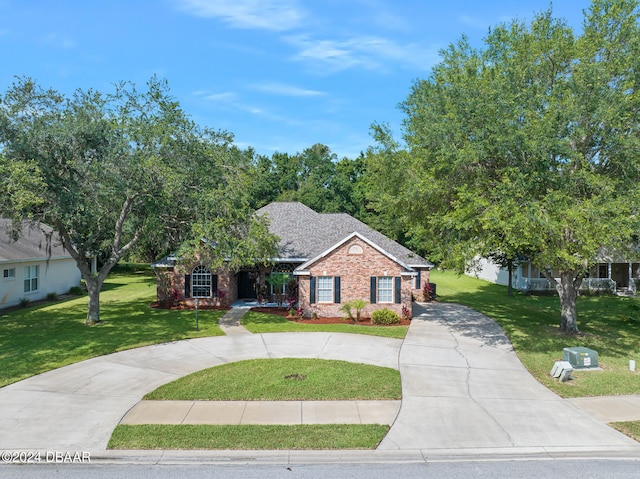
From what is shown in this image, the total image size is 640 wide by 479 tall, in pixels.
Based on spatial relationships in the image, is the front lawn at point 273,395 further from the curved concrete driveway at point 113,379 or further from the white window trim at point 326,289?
the white window trim at point 326,289

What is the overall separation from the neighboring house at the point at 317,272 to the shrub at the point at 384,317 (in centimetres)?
88

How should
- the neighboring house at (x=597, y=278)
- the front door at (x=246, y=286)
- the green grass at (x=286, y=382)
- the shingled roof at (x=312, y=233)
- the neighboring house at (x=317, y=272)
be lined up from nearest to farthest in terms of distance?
the green grass at (x=286, y=382), the neighboring house at (x=317, y=272), the shingled roof at (x=312, y=233), the front door at (x=246, y=286), the neighboring house at (x=597, y=278)

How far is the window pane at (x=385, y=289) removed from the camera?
2277cm

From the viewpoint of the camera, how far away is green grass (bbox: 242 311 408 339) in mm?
19747

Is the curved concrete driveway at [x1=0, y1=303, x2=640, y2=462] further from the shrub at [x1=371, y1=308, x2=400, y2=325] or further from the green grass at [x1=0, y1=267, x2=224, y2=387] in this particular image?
the shrub at [x1=371, y1=308, x2=400, y2=325]

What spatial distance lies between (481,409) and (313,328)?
10.4 meters

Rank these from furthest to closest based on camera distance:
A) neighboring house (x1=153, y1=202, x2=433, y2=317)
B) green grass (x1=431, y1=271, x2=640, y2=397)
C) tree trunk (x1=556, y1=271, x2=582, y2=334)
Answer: neighboring house (x1=153, y1=202, x2=433, y2=317), tree trunk (x1=556, y1=271, x2=582, y2=334), green grass (x1=431, y1=271, x2=640, y2=397)

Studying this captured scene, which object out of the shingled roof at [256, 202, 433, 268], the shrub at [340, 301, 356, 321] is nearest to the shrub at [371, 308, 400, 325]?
the shrub at [340, 301, 356, 321]

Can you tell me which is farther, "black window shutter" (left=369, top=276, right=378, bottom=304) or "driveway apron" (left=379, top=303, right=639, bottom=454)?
"black window shutter" (left=369, top=276, right=378, bottom=304)

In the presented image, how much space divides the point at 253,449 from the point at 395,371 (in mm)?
6380

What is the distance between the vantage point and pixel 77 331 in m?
19.0

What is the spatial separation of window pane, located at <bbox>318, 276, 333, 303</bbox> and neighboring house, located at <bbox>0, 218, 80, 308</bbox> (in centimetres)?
1329

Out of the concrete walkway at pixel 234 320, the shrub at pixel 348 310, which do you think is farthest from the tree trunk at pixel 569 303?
the concrete walkway at pixel 234 320

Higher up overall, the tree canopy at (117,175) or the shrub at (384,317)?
the tree canopy at (117,175)
